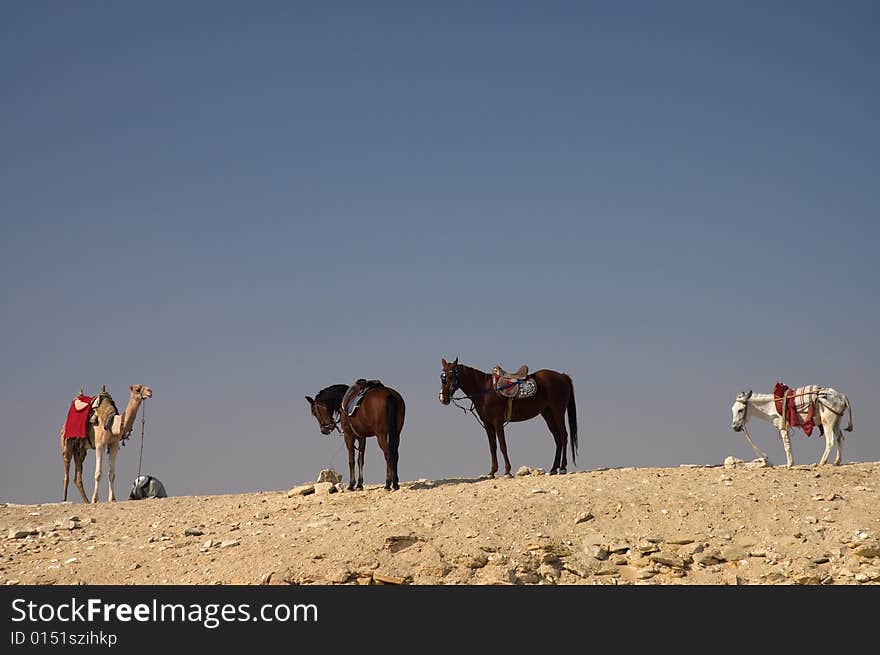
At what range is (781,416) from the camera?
827 inches

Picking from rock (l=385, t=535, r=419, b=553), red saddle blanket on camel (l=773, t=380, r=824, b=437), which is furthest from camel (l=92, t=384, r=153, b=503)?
red saddle blanket on camel (l=773, t=380, r=824, b=437)

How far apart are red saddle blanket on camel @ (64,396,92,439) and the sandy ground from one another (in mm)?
3300

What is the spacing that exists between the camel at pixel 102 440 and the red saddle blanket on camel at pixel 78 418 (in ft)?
0.50

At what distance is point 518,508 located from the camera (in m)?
17.0

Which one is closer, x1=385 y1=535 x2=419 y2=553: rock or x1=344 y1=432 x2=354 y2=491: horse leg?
x1=385 y1=535 x2=419 y2=553: rock

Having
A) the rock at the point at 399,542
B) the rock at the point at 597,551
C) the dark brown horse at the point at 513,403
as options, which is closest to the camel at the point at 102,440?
the dark brown horse at the point at 513,403

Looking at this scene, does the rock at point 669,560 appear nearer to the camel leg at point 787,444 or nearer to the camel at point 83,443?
the camel leg at point 787,444

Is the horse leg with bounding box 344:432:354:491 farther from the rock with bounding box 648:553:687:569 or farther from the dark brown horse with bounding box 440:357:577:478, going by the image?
the rock with bounding box 648:553:687:569

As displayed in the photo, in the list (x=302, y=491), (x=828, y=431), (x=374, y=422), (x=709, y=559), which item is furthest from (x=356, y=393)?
(x=828, y=431)

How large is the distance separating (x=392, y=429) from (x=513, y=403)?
270 cm

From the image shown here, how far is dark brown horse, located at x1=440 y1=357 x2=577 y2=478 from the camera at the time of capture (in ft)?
69.2

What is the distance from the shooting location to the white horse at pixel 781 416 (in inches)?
812

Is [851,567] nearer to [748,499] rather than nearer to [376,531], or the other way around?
[748,499]
